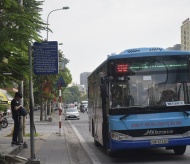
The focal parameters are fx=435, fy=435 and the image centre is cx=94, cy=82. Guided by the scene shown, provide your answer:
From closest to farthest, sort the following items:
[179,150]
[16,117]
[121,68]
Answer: [121,68], [179,150], [16,117]

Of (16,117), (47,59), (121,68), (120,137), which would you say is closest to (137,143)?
(120,137)

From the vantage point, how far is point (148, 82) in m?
11.6

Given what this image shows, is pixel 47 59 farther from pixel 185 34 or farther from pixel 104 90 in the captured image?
pixel 185 34

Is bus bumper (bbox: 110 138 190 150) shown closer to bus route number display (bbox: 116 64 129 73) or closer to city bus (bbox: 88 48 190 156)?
city bus (bbox: 88 48 190 156)

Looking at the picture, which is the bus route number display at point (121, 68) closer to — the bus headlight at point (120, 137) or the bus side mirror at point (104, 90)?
the bus side mirror at point (104, 90)

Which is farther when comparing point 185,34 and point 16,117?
point 185,34

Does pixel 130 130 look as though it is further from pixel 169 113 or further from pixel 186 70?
pixel 186 70

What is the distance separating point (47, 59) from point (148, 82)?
2.75 m

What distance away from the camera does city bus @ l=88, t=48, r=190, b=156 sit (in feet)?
37.5

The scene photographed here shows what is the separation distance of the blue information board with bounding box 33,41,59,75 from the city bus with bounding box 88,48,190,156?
152 cm

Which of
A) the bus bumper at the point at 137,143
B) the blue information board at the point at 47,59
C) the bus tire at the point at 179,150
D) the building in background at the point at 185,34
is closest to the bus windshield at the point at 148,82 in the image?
the bus bumper at the point at 137,143

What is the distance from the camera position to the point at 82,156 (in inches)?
556

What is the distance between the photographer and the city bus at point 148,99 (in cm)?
1144

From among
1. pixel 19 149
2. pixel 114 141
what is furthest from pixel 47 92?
pixel 114 141
